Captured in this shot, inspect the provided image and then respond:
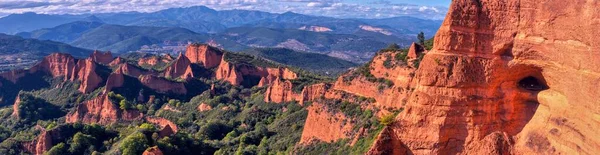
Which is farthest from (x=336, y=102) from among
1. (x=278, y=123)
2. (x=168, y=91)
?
(x=168, y=91)

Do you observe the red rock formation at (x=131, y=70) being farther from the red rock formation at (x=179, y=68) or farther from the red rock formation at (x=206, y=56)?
the red rock formation at (x=206, y=56)

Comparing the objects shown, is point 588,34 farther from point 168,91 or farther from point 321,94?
point 168,91

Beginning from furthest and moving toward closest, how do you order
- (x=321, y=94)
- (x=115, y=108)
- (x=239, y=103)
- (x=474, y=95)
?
1. (x=239, y=103)
2. (x=115, y=108)
3. (x=321, y=94)
4. (x=474, y=95)

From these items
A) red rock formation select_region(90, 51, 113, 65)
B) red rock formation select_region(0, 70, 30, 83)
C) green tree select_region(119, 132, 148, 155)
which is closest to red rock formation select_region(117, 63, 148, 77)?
red rock formation select_region(90, 51, 113, 65)

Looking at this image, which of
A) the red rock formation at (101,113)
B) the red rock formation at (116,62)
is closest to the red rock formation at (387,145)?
the red rock formation at (101,113)

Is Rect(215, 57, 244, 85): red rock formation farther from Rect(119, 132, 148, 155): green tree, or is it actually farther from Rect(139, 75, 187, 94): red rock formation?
Rect(119, 132, 148, 155): green tree

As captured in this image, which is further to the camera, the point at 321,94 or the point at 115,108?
the point at 115,108

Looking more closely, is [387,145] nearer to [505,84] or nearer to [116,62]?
[505,84]
